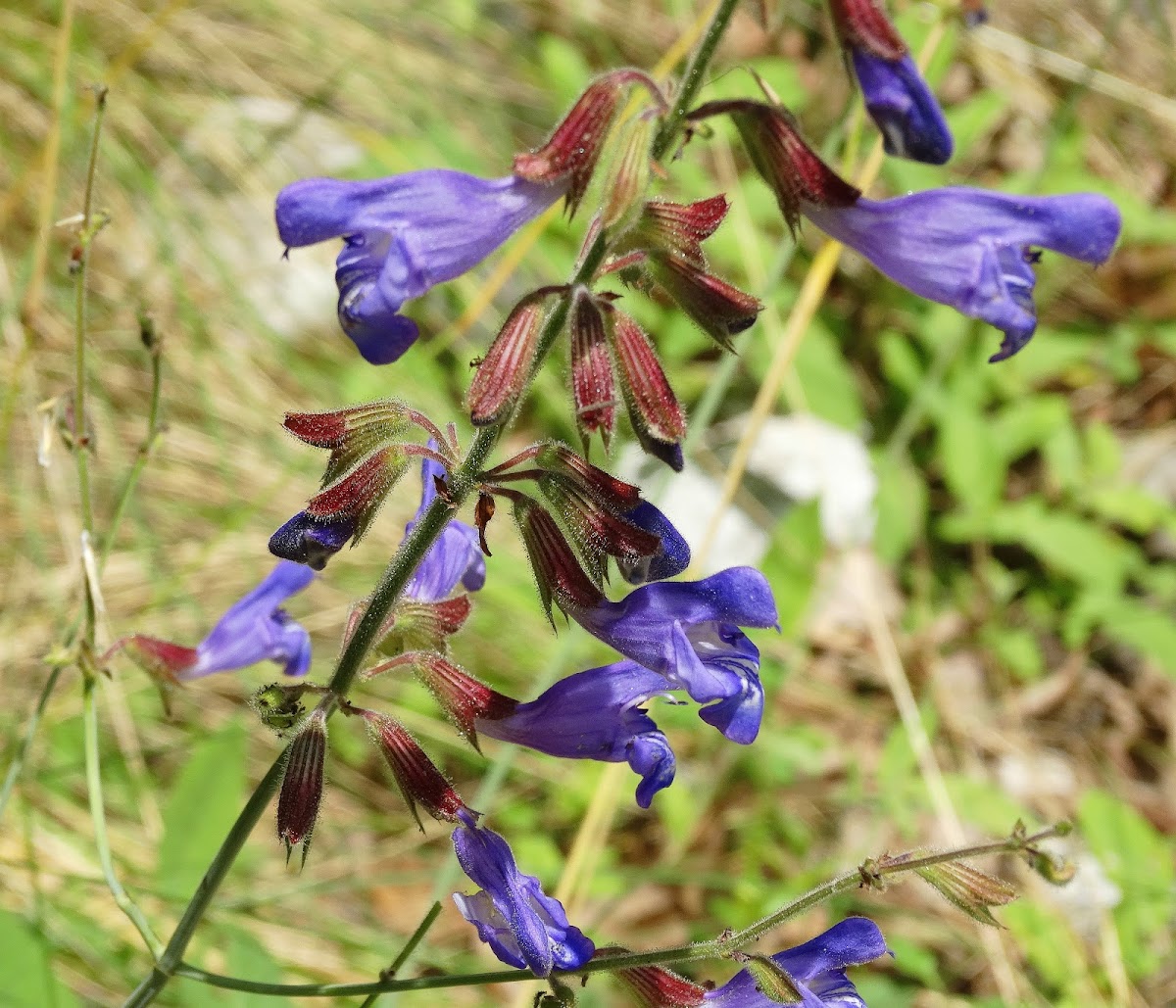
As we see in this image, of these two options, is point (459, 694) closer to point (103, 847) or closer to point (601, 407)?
point (601, 407)

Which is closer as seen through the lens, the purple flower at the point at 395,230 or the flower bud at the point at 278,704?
the purple flower at the point at 395,230

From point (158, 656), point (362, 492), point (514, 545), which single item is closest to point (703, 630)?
point (362, 492)

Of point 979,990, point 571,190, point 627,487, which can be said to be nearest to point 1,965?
point 627,487

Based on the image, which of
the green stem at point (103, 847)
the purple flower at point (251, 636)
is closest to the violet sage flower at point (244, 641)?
the purple flower at point (251, 636)

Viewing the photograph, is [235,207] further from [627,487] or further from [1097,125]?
[1097,125]

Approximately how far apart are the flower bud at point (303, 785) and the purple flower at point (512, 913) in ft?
0.64

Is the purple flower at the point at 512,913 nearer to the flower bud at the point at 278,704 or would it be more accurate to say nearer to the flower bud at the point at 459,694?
the flower bud at the point at 459,694

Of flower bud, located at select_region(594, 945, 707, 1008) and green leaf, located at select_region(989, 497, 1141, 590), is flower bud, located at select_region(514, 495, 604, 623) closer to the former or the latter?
flower bud, located at select_region(594, 945, 707, 1008)

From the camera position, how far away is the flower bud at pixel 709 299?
4.62ft

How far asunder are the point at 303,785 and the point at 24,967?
2.75ft

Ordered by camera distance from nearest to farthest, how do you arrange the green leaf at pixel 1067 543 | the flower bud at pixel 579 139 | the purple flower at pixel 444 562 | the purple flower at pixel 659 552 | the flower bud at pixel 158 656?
the flower bud at pixel 579 139 < the purple flower at pixel 659 552 < the purple flower at pixel 444 562 < the flower bud at pixel 158 656 < the green leaf at pixel 1067 543

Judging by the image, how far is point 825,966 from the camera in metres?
1.54

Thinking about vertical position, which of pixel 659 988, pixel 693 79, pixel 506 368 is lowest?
pixel 659 988

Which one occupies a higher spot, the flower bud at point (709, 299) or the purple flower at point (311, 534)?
the flower bud at point (709, 299)
